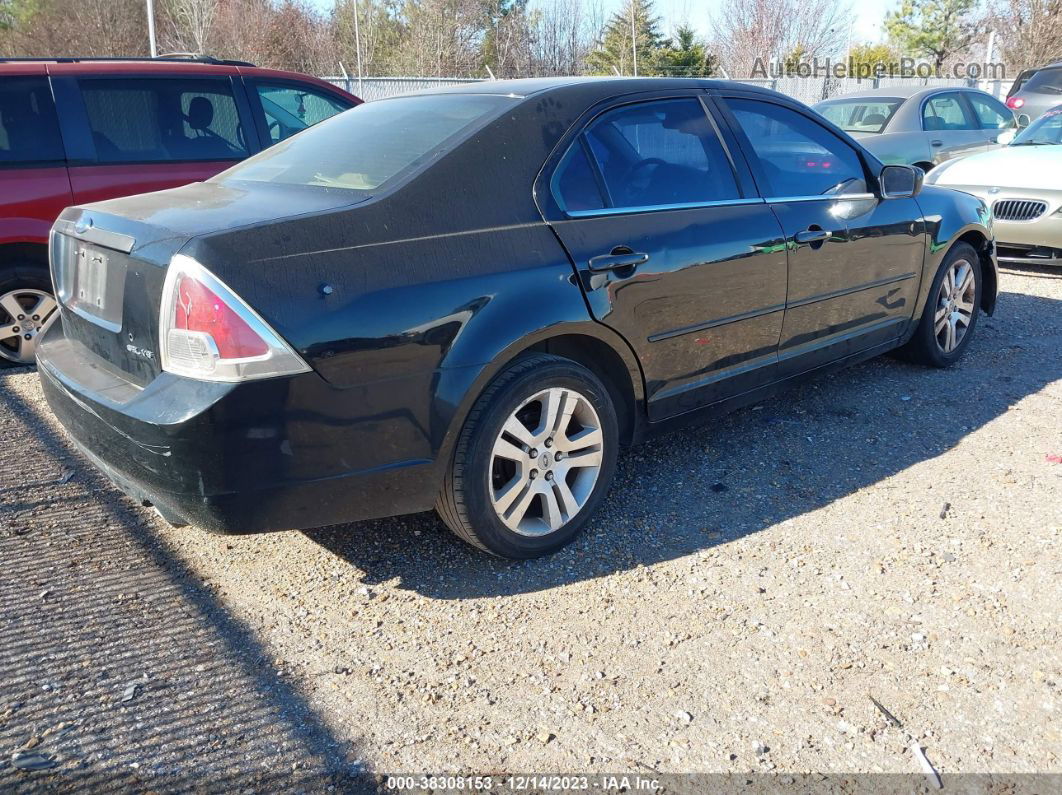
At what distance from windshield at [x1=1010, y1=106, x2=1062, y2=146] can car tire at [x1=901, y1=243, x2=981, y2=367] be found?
13.6 feet

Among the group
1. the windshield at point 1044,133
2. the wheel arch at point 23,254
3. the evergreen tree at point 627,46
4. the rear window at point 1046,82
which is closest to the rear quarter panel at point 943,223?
the windshield at point 1044,133

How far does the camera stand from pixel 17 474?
4035mm

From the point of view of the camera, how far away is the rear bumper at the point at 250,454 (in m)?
2.54

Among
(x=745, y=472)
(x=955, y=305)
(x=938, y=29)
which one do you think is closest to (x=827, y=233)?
(x=745, y=472)

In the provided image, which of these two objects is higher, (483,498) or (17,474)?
(483,498)

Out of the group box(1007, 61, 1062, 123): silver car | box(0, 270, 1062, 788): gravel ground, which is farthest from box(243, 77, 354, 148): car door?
box(1007, 61, 1062, 123): silver car

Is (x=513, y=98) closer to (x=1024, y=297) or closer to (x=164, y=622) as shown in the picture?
(x=164, y=622)

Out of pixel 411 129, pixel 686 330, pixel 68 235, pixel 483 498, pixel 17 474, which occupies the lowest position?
pixel 17 474

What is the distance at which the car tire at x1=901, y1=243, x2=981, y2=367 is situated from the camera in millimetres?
5191

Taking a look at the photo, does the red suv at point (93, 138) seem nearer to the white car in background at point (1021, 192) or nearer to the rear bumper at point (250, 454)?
the rear bumper at point (250, 454)

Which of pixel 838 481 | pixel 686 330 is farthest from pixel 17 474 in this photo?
pixel 838 481

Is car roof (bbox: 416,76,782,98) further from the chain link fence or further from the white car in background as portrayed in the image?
the chain link fence

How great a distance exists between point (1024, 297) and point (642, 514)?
5.26 meters

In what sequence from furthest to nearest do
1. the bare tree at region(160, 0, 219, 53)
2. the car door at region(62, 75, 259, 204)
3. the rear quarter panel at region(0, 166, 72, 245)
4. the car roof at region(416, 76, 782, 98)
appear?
1. the bare tree at region(160, 0, 219, 53)
2. the car door at region(62, 75, 259, 204)
3. the rear quarter panel at region(0, 166, 72, 245)
4. the car roof at region(416, 76, 782, 98)
